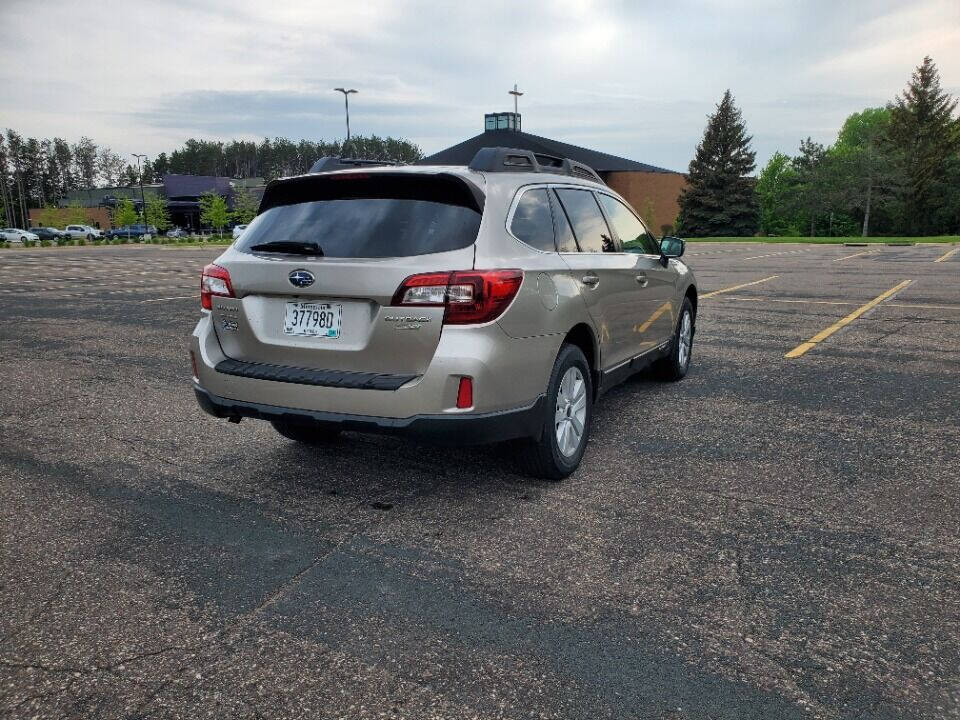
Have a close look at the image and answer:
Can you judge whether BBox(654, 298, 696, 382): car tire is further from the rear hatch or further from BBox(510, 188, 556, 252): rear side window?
the rear hatch

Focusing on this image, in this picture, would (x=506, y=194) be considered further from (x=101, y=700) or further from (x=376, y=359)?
(x=101, y=700)

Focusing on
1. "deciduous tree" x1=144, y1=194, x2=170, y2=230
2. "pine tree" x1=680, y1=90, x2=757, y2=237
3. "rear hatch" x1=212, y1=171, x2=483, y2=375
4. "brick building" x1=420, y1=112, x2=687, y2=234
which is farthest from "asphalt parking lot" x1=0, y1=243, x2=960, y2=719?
"deciduous tree" x1=144, y1=194, x2=170, y2=230

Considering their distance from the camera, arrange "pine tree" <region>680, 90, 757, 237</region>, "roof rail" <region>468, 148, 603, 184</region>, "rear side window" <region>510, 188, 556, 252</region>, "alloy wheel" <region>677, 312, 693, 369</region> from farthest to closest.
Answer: "pine tree" <region>680, 90, 757, 237</region> → "alloy wheel" <region>677, 312, 693, 369</region> → "roof rail" <region>468, 148, 603, 184</region> → "rear side window" <region>510, 188, 556, 252</region>

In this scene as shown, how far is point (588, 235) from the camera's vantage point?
4.82 meters

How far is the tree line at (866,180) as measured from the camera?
71.6 meters

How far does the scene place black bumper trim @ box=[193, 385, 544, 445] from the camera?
11.5ft

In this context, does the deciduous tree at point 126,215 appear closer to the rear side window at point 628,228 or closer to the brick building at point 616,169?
the brick building at point 616,169

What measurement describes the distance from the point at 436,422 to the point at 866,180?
266 feet

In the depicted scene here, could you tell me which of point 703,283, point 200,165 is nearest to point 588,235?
point 703,283

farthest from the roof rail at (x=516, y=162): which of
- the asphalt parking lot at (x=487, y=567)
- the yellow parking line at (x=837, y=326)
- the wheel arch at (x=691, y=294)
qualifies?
the yellow parking line at (x=837, y=326)

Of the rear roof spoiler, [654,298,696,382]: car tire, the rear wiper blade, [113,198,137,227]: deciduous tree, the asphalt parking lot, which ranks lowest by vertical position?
the asphalt parking lot

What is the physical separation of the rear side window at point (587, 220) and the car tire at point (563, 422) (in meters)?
0.80

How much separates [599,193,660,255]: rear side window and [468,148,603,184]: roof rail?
1.60 feet

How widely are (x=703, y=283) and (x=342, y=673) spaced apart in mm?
16570
